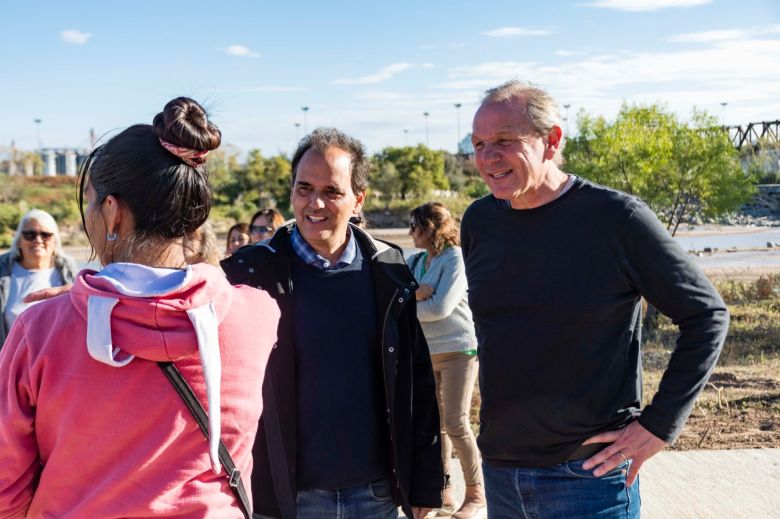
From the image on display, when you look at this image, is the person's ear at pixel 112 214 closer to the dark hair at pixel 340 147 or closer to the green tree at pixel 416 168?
the dark hair at pixel 340 147

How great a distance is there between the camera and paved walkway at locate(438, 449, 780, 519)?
445 cm

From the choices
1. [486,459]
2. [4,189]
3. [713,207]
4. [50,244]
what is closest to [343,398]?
[486,459]

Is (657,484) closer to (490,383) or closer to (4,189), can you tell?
(490,383)

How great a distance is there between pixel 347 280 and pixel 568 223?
31.2 inches

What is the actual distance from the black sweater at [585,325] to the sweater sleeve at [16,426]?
154cm

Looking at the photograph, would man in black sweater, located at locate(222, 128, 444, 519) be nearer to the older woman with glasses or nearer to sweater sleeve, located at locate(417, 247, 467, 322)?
sweater sleeve, located at locate(417, 247, 467, 322)

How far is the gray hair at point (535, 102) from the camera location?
277cm

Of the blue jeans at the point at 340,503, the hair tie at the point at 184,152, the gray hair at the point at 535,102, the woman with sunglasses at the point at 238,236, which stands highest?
the gray hair at the point at 535,102

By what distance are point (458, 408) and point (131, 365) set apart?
3.67 metres

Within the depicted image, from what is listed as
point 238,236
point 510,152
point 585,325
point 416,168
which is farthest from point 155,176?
point 416,168

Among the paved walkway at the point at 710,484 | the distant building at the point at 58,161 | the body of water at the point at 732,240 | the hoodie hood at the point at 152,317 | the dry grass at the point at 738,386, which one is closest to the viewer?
the hoodie hood at the point at 152,317

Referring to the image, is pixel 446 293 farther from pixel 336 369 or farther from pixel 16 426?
pixel 16 426

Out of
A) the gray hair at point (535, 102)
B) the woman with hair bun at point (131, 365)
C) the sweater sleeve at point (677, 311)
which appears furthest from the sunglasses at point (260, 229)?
the woman with hair bun at point (131, 365)

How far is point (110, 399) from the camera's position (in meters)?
1.61
